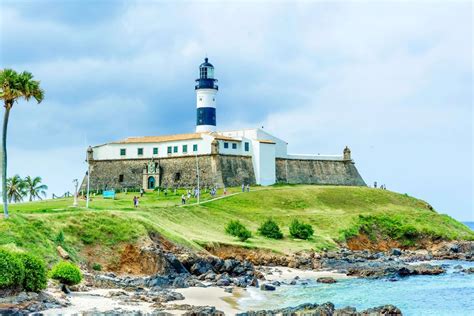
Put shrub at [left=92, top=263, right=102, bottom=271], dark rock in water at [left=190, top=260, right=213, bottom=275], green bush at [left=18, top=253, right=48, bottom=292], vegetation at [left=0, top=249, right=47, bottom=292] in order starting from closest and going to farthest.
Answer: vegetation at [left=0, top=249, right=47, bottom=292], green bush at [left=18, top=253, right=48, bottom=292], shrub at [left=92, top=263, right=102, bottom=271], dark rock in water at [left=190, top=260, right=213, bottom=275]

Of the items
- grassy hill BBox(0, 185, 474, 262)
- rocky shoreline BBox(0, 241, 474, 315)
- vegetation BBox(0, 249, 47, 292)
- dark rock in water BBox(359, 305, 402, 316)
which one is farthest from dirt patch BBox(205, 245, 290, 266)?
dark rock in water BBox(359, 305, 402, 316)

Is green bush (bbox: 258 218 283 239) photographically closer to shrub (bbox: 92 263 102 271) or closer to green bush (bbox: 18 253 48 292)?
shrub (bbox: 92 263 102 271)

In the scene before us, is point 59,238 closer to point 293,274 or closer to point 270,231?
point 293,274

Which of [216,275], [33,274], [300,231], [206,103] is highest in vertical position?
[206,103]

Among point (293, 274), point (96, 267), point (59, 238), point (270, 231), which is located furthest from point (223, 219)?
point (59, 238)

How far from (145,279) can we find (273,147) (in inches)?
2216

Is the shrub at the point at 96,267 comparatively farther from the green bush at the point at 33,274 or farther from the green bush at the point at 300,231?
the green bush at the point at 300,231

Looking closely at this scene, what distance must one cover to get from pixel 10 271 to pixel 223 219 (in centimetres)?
4197

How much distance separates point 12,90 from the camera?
3922 cm

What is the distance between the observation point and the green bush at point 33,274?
28016 millimetres

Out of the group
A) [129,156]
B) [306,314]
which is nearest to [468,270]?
[306,314]

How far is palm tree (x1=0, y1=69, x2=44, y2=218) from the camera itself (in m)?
39.2

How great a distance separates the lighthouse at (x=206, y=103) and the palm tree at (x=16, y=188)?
26681mm

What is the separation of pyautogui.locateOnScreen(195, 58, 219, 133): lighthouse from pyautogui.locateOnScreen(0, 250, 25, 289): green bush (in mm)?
69506
